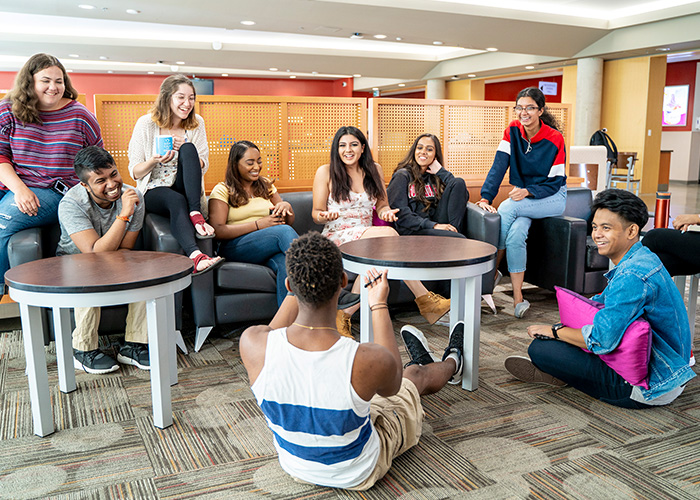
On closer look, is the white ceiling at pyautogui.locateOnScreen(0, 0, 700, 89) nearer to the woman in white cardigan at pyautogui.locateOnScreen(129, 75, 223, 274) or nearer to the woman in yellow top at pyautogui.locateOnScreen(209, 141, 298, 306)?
the woman in white cardigan at pyautogui.locateOnScreen(129, 75, 223, 274)

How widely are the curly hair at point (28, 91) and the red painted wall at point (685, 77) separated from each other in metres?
15.3

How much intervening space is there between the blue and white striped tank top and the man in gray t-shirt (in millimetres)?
1500

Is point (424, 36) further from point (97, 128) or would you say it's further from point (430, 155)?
point (97, 128)

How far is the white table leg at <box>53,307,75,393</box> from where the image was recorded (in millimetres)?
2641

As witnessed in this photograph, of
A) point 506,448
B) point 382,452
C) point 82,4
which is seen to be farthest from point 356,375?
point 82,4

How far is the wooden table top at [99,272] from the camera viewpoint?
6.73 ft

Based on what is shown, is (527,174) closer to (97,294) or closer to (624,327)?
(624,327)

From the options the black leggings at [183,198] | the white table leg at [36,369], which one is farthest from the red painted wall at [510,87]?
the white table leg at [36,369]

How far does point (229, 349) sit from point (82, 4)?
6848 millimetres

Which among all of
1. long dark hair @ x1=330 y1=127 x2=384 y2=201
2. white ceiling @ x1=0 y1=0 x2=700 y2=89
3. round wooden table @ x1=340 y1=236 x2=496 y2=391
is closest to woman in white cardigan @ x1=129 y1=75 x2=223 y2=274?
long dark hair @ x1=330 y1=127 x2=384 y2=201

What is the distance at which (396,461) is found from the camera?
6.75 feet

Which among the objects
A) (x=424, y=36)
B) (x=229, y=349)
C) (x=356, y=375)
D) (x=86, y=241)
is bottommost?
(x=229, y=349)

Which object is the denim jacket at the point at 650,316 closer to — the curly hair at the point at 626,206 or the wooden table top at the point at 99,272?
the curly hair at the point at 626,206

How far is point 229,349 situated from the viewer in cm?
332
